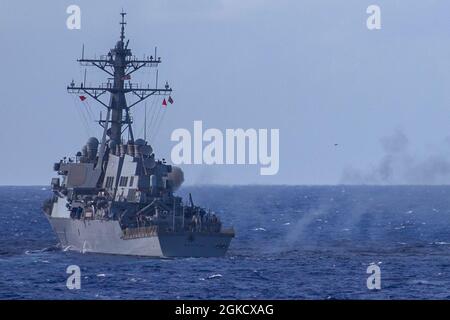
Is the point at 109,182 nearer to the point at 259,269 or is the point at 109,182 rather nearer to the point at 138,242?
the point at 138,242

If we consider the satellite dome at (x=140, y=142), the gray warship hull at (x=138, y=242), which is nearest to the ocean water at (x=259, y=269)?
the gray warship hull at (x=138, y=242)

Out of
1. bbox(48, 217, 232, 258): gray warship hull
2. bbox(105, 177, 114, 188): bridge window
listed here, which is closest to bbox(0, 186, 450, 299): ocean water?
bbox(48, 217, 232, 258): gray warship hull

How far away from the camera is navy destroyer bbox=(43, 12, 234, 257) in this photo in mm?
66062

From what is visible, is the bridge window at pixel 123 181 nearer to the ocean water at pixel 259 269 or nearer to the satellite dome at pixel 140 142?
the satellite dome at pixel 140 142

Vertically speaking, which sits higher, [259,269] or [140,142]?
[140,142]

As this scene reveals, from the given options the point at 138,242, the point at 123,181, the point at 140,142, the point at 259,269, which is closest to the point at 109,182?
the point at 123,181

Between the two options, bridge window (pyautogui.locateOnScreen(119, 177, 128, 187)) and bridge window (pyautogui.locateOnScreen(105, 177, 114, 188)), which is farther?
bridge window (pyautogui.locateOnScreen(105, 177, 114, 188))

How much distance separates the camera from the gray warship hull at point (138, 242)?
65500mm

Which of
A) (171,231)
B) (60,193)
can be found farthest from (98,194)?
(171,231)

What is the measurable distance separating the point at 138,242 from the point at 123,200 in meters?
4.71

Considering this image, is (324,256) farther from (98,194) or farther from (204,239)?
(98,194)

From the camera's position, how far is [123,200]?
234 feet

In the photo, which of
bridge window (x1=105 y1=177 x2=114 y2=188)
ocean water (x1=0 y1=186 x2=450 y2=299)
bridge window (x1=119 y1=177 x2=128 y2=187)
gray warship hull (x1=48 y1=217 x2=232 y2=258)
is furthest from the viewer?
bridge window (x1=105 y1=177 x2=114 y2=188)

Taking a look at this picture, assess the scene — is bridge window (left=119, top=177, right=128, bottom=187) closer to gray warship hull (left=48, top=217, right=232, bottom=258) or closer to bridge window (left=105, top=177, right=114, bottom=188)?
bridge window (left=105, top=177, right=114, bottom=188)
